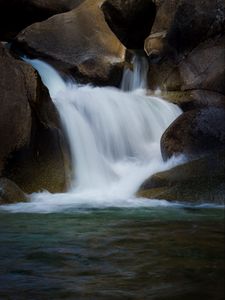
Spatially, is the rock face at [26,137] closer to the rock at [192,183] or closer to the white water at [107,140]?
the white water at [107,140]

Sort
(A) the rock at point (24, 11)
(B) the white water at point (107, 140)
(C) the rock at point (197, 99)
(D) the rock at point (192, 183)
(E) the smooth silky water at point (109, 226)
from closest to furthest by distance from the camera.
→ (E) the smooth silky water at point (109, 226) < (D) the rock at point (192, 183) < (B) the white water at point (107, 140) < (C) the rock at point (197, 99) < (A) the rock at point (24, 11)

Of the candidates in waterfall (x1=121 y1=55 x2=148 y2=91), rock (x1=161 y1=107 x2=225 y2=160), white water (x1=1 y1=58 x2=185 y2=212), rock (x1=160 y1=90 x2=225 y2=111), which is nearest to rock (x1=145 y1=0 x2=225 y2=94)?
waterfall (x1=121 y1=55 x2=148 y2=91)

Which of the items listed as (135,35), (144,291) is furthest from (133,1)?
(144,291)

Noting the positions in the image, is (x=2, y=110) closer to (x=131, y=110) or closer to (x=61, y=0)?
(x=131, y=110)

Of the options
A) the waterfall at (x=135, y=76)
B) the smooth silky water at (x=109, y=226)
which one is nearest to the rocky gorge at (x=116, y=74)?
the waterfall at (x=135, y=76)

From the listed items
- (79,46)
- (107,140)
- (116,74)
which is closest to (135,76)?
(116,74)

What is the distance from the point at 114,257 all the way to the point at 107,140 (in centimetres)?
727

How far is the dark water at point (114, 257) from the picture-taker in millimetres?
3807

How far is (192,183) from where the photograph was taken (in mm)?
9164

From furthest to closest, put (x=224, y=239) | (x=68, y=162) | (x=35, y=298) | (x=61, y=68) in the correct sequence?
(x=61, y=68) → (x=68, y=162) → (x=224, y=239) → (x=35, y=298)

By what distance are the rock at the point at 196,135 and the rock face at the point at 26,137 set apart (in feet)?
6.92

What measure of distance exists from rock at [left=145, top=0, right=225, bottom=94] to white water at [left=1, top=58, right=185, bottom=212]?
1.00 meters

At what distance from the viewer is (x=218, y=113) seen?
11203mm

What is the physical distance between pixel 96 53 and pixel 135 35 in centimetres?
266
